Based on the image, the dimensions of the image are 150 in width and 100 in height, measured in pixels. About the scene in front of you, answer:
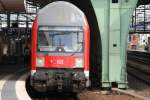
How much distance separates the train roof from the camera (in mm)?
15922

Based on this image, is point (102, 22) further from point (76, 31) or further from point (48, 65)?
point (48, 65)

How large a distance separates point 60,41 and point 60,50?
1.00 ft

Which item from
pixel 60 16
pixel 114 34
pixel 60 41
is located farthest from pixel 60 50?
pixel 114 34

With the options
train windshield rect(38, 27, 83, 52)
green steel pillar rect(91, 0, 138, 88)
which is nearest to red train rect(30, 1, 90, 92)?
train windshield rect(38, 27, 83, 52)

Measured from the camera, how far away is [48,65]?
15656 millimetres

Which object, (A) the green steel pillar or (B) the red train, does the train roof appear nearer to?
(B) the red train

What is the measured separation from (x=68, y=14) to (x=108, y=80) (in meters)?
3.20

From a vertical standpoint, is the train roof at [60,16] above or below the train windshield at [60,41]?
above

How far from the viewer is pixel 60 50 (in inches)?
623

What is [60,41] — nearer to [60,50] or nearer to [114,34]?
[60,50]

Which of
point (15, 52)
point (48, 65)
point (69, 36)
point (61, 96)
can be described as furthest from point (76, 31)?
point (15, 52)

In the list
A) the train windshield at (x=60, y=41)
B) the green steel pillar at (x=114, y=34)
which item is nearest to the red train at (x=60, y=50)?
the train windshield at (x=60, y=41)

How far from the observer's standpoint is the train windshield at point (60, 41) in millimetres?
15797

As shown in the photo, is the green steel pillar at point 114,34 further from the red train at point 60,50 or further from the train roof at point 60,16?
the red train at point 60,50
